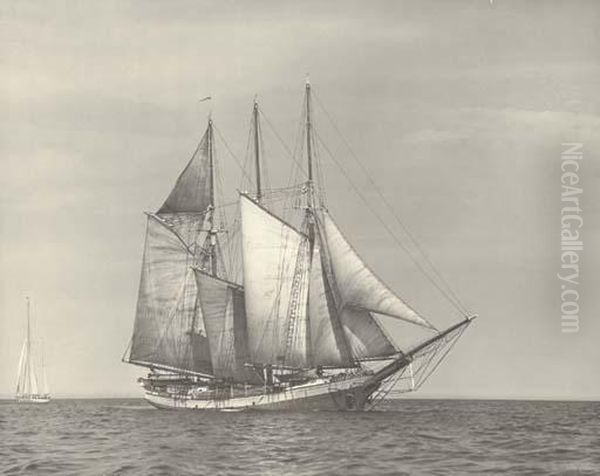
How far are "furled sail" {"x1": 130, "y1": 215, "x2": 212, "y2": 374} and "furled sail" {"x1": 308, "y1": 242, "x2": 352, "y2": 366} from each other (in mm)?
11647

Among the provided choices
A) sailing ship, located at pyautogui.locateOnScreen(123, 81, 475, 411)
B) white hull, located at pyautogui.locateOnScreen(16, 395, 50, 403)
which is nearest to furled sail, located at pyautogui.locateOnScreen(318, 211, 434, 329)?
sailing ship, located at pyautogui.locateOnScreen(123, 81, 475, 411)

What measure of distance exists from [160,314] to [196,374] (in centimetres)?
408

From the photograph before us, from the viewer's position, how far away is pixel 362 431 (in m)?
48.8

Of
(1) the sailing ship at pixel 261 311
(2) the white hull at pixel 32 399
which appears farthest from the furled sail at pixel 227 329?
(2) the white hull at pixel 32 399

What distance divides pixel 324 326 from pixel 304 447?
67.8ft

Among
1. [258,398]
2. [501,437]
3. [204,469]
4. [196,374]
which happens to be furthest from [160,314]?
[204,469]

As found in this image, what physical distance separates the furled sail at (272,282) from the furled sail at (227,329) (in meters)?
3.43

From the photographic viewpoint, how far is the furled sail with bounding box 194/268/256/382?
224ft

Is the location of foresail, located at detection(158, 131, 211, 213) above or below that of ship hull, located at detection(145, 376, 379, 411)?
above

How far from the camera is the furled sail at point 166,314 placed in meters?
72.8

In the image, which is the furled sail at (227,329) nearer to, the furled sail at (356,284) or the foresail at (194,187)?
the foresail at (194,187)

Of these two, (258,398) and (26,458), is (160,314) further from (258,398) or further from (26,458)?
(26,458)

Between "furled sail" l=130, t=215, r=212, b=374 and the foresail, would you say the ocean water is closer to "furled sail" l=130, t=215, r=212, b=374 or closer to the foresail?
"furled sail" l=130, t=215, r=212, b=374

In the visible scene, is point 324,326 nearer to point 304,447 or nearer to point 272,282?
point 272,282
